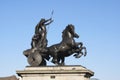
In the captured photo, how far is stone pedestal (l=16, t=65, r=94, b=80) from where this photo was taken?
29609 millimetres

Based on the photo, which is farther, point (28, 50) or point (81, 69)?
point (28, 50)

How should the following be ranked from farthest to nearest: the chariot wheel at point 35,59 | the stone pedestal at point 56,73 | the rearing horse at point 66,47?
the chariot wheel at point 35,59 → the rearing horse at point 66,47 → the stone pedestal at point 56,73

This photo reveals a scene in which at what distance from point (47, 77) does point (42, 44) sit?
9.22 feet

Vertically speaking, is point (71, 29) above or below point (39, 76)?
above

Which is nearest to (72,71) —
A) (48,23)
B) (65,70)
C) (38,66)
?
(65,70)

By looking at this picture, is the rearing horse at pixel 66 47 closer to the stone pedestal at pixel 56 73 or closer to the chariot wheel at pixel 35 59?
the chariot wheel at pixel 35 59

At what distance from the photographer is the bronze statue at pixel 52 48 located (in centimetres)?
3080

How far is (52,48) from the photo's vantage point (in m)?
31.2

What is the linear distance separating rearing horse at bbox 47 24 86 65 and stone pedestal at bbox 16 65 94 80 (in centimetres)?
110

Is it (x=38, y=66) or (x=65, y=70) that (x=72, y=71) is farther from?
(x=38, y=66)

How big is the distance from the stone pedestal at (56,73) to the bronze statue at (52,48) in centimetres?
100

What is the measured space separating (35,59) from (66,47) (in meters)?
2.24

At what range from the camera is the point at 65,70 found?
2977cm

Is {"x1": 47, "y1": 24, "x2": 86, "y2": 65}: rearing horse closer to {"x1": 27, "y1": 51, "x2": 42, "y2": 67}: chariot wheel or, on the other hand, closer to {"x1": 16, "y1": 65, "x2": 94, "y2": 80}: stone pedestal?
{"x1": 27, "y1": 51, "x2": 42, "y2": 67}: chariot wheel
